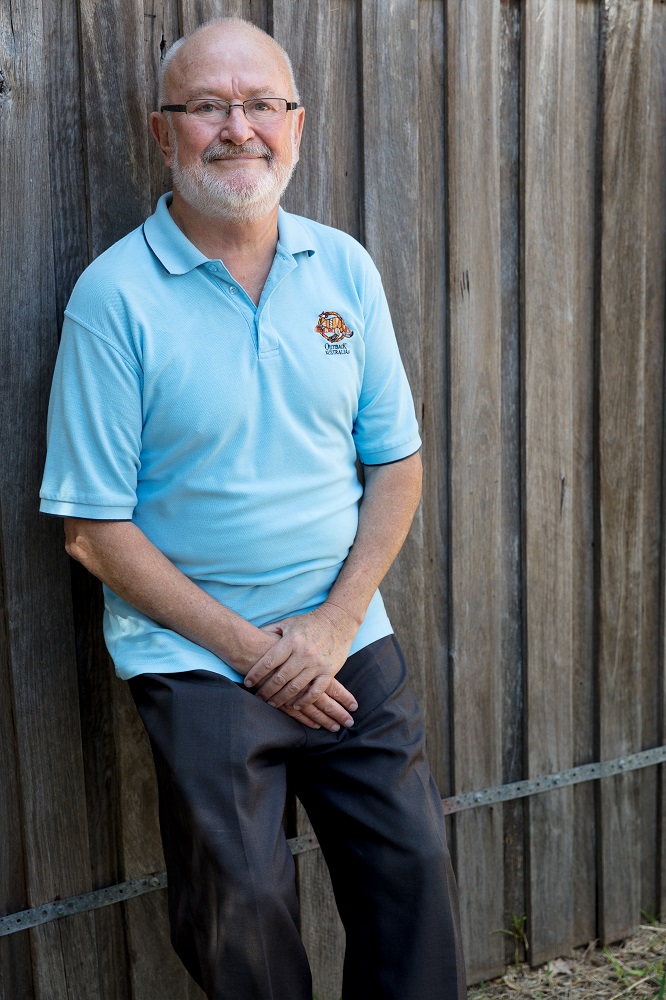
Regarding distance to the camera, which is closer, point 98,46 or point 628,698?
point 98,46

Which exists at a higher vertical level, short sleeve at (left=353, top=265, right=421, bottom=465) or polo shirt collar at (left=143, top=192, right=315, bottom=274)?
polo shirt collar at (left=143, top=192, right=315, bottom=274)

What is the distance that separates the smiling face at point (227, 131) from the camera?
1884 mm

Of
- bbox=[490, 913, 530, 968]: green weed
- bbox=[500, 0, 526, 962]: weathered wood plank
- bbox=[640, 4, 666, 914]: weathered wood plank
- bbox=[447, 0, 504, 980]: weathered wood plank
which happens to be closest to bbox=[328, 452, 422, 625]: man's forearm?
bbox=[447, 0, 504, 980]: weathered wood plank

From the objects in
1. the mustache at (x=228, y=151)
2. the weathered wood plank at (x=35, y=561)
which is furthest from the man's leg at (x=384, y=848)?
the mustache at (x=228, y=151)

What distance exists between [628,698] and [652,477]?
602 millimetres

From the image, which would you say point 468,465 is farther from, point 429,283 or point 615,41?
point 615,41

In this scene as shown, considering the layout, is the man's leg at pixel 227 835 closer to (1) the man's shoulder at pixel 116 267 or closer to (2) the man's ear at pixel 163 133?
(1) the man's shoulder at pixel 116 267

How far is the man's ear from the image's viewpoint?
1.97m

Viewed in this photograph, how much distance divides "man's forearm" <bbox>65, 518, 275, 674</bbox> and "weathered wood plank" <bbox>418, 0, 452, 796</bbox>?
77 centimetres

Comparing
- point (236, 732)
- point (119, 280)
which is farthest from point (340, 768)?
point (119, 280)

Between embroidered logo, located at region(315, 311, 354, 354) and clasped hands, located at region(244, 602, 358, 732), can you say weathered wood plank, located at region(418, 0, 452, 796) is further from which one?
clasped hands, located at region(244, 602, 358, 732)

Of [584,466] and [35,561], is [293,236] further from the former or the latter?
[584,466]

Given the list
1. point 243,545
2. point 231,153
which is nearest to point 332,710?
point 243,545

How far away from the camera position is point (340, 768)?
1.92m
